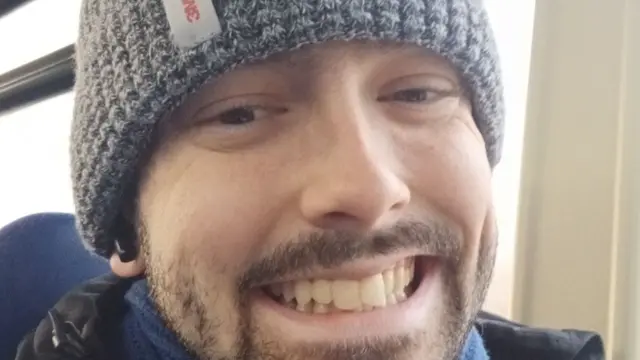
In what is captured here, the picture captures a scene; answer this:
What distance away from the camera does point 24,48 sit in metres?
1.96

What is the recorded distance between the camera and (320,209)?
72 centimetres

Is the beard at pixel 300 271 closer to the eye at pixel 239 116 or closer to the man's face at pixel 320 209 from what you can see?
the man's face at pixel 320 209

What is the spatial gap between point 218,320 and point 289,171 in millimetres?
159

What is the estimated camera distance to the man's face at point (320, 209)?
74 cm

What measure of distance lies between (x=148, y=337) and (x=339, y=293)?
0.92 feet

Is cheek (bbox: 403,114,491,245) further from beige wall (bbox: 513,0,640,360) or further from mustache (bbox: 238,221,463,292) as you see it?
beige wall (bbox: 513,0,640,360)

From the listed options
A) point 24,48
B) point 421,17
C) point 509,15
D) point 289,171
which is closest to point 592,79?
point 509,15

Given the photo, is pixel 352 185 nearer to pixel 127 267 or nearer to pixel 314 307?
pixel 314 307

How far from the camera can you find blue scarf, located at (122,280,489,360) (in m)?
0.91

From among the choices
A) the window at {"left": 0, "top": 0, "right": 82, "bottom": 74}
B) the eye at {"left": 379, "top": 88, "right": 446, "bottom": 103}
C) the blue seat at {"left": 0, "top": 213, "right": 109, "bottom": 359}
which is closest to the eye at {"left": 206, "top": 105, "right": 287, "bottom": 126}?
the eye at {"left": 379, "top": 88, "right": 446, "bottom": 103}

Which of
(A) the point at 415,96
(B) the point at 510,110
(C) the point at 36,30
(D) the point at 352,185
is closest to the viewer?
(D) the point at 352,185

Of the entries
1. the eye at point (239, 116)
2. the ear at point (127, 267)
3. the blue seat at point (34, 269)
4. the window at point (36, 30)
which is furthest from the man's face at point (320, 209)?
the window at point (36, 30)

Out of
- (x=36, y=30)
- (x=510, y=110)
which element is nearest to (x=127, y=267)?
(x=510, y=110)

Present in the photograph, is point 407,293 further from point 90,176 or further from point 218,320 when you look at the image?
point 90,176
